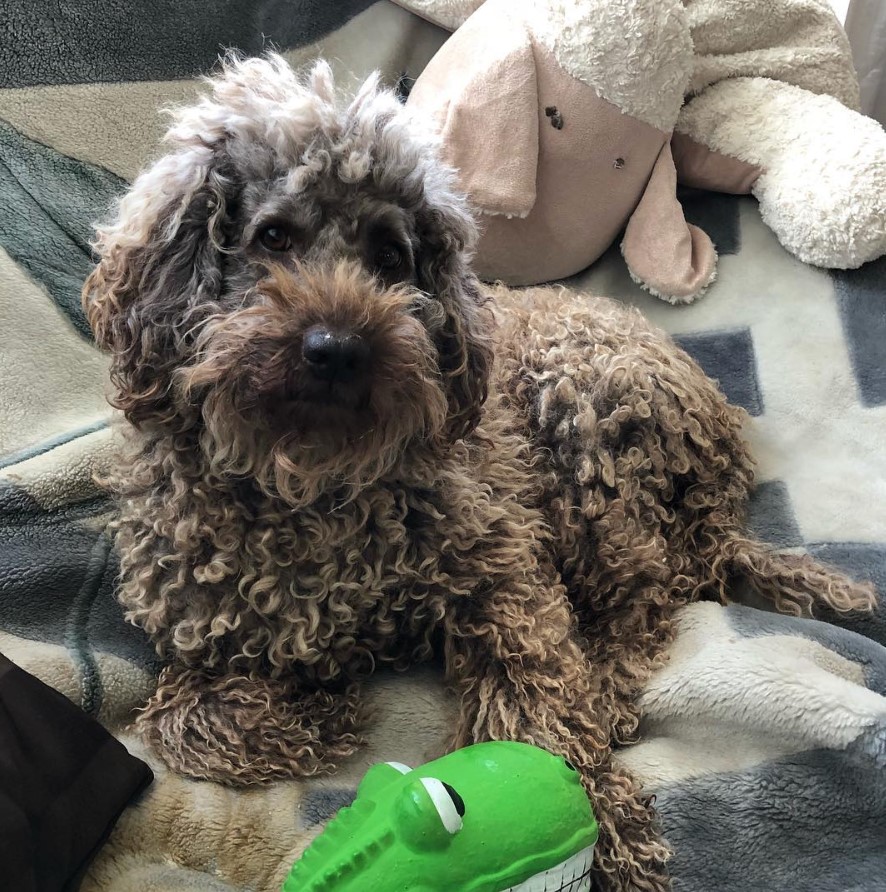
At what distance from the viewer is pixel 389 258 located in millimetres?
1490

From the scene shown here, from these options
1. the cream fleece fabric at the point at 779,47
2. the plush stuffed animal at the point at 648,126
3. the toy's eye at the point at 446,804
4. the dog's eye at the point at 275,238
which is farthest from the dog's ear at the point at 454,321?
the cream fleece fabric at the point at 779,47

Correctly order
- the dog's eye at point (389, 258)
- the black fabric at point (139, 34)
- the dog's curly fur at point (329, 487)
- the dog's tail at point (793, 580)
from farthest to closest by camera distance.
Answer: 1. the black fabric at point (139, 34)
2. the dog's tail at point (793, 580)
3. the dog's eye at point (389, 258)
4. the dog's curly fur at point (329, 487)

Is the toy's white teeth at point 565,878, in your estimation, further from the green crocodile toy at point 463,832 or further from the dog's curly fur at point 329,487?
the dog's curly fur at point 329,487

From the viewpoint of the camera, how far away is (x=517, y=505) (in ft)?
5.67

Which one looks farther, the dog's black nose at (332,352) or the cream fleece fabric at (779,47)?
the cream fleece fabric at (779,47)

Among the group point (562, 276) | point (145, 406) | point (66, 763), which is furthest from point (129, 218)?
point (562, 276)

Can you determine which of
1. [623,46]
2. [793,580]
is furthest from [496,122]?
[793,580]

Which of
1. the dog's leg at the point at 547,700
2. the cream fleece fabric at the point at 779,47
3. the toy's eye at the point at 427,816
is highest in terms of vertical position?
the cream fleece fabric at the point at 779,47

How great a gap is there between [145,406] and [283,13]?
4.39 ft

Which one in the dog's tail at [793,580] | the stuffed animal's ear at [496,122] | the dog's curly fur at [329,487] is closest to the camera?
the dog's curly fur at [329,487]

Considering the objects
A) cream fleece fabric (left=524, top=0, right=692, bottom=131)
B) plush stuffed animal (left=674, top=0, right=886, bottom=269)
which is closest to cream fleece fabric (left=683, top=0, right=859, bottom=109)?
plush stuffed animal (left=674, top=0, right=886, bottom=269)

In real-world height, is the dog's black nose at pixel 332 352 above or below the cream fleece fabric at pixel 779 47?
below

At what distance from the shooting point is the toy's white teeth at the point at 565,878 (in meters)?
1.13

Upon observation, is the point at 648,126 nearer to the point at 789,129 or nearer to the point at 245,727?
the point at 789,129
